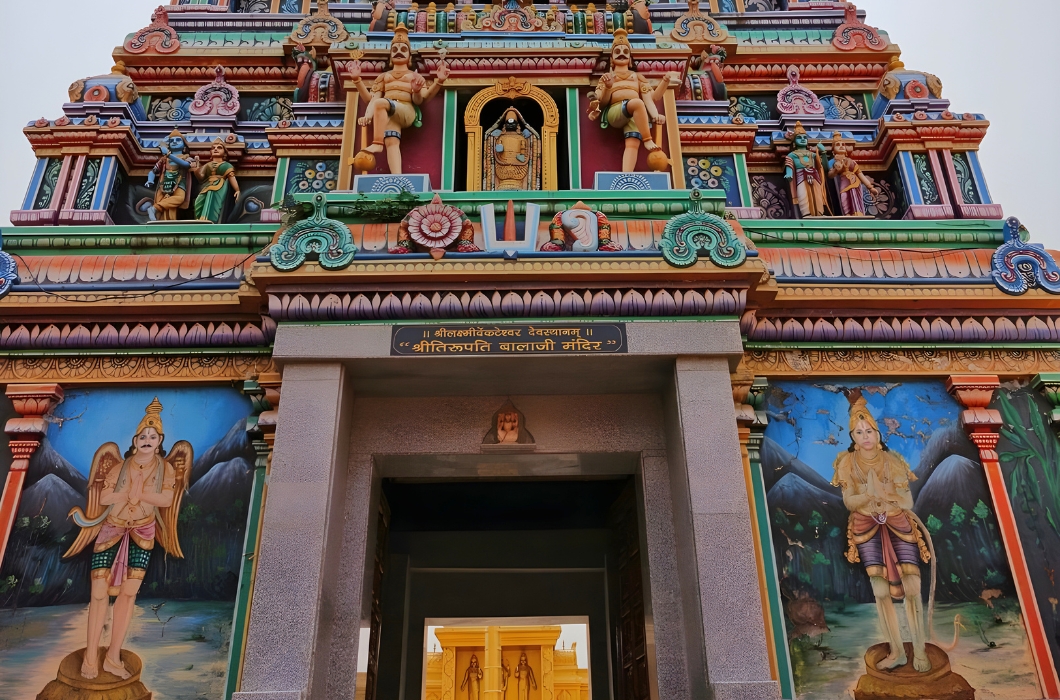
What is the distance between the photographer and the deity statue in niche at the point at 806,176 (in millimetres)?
12641

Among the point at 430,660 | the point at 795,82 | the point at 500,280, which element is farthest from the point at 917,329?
the point at 430,660

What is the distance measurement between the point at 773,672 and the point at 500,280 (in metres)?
4.66

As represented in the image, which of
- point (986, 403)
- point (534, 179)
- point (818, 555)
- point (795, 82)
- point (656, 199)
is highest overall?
point (795, 82)

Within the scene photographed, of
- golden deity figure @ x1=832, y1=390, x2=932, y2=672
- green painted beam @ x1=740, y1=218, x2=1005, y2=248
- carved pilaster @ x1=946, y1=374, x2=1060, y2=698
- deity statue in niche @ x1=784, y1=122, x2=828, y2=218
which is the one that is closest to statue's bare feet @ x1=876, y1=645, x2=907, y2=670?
golden deity figure @ x1=832, y1=390, x2=932, y2=672

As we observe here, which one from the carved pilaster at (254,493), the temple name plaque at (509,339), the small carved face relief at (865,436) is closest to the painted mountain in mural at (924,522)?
the small carved face relief at (865,436)

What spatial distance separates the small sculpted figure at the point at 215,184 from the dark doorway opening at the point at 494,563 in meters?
4.70

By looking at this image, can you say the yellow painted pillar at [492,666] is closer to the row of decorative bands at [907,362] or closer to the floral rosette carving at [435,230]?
the row of decorative bands at [907,362]

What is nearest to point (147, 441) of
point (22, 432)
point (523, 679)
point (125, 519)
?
point (125, 519)

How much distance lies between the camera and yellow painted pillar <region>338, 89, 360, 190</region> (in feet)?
36.9

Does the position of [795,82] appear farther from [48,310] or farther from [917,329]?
[48,310]

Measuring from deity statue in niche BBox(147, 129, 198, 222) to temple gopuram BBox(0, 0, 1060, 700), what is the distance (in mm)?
744

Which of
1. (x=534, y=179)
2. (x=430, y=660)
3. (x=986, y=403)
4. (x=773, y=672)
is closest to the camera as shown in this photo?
→ (x=773, y=672)

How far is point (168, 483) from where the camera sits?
946cm

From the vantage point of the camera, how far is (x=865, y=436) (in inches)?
384
